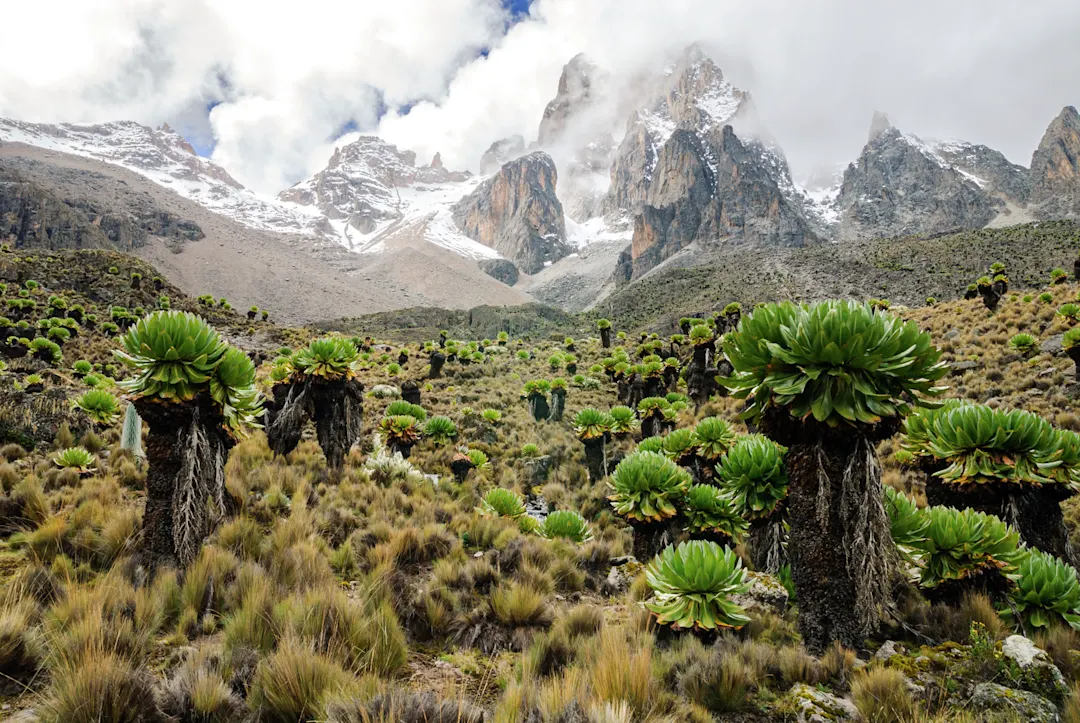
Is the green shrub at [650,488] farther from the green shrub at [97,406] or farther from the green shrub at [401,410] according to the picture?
the green shrub at [97,406]

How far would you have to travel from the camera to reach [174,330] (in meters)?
4.38

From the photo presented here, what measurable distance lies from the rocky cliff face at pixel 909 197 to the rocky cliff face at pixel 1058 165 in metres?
12.0

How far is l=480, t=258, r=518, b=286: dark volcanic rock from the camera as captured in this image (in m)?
185

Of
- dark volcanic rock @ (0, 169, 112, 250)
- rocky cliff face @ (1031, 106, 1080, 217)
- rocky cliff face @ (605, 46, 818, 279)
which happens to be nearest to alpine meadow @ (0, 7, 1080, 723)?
dark volcanic rock @ (0, 169, 112, 250)

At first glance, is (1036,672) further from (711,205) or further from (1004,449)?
(711,205)

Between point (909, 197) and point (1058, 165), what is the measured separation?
39.3m

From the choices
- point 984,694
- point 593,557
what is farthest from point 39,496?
point 984,694

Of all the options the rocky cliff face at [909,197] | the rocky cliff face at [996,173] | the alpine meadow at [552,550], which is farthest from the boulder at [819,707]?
the rocky cliff face at [996,173]

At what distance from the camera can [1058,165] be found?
15800cm

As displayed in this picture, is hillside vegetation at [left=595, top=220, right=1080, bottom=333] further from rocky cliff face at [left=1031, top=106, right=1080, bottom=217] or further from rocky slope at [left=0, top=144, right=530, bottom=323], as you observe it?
rocky cliff face at [left=1031, top=106, right=1080, bottom=217]

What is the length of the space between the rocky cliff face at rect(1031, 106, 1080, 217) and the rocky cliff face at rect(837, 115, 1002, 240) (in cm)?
1199

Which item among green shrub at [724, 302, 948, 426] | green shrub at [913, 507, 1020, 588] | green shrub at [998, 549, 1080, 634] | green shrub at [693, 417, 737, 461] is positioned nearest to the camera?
green shrub at [724, 302, 948, 426]

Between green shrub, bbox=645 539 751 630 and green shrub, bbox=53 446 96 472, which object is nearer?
green shrub, bbox=645 539 751 630

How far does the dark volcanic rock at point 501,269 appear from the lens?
185250 mm
